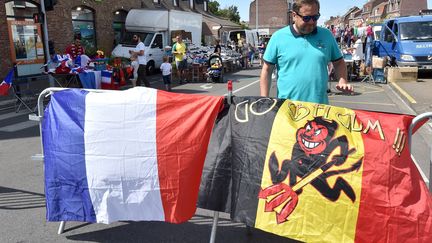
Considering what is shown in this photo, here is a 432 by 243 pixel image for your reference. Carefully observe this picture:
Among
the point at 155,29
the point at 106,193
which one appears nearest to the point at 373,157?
the point at 106,193

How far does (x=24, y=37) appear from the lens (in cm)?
1855

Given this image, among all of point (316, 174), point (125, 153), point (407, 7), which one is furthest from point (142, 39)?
point (407, 7)

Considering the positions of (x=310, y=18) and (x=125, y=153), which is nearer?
(x=310, y=18)

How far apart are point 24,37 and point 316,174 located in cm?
1859

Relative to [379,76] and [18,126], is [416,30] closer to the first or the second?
[379,76]

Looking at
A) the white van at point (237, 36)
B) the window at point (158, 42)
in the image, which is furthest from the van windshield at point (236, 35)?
the window at point (158, 42)

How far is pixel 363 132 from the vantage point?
2.91 m

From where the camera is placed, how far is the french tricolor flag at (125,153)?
3.34m

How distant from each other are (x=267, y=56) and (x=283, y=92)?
1.13 feet

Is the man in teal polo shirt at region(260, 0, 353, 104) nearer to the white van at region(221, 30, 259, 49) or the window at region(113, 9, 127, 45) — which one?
the window at region(113, 9, 127, 45)

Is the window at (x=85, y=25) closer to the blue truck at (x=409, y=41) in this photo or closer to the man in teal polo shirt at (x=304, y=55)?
the blue truck at (x=409, y=41)

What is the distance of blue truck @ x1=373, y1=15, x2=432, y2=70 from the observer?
16469 millimetres

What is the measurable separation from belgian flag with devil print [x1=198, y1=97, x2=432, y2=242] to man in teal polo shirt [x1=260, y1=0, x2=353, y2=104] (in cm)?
43

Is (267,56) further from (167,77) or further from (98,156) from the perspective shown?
(167,77)
